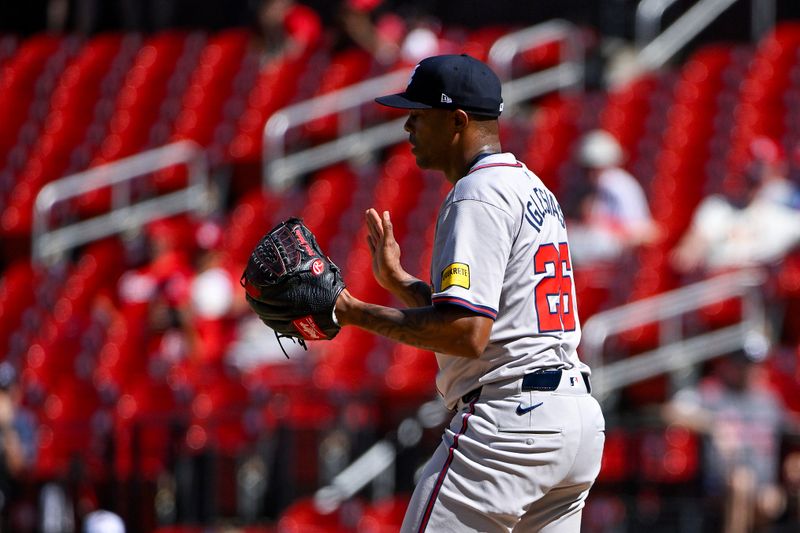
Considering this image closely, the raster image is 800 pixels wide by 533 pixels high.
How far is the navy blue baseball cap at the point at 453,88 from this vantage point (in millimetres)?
3975

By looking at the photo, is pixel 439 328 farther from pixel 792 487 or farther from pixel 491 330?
pixel 792 487

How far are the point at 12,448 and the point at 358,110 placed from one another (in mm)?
4992

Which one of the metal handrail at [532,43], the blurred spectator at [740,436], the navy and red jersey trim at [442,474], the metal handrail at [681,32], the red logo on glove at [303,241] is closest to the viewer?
the navy and red jersey trim at [442,474]

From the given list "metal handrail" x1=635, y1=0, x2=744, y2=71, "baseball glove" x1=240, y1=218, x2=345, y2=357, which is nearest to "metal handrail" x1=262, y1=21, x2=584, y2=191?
"metal handrail" x1=635, y1=0, x2=744, y2=71

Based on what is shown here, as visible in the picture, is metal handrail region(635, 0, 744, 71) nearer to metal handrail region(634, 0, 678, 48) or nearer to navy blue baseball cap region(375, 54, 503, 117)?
metal handrail region(634, 0, 678, 48)

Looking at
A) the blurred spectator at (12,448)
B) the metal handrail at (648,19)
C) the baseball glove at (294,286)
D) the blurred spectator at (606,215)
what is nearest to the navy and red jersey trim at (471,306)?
the baseball glove at (294,286)

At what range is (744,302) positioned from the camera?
9.34 metres

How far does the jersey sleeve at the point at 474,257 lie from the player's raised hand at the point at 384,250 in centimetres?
32

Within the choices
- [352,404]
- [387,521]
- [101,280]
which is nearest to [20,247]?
[101,280]

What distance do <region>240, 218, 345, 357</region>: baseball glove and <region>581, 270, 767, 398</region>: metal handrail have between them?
510 centimetres

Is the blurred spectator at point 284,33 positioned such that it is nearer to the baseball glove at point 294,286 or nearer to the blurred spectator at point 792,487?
the blurred spectator at point 792,487

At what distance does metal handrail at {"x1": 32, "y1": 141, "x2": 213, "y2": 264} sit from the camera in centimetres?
1202

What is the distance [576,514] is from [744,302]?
550cm

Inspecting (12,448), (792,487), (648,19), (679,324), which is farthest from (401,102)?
(648,19)
